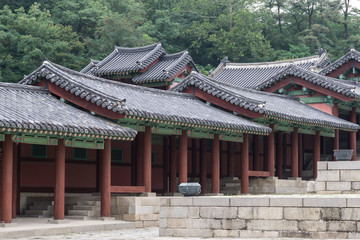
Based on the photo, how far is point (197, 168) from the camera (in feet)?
111

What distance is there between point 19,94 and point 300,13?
204 ft

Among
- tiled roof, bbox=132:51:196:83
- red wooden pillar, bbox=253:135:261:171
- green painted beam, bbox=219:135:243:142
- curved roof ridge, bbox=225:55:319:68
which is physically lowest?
red wooden pillar, bbox=253:135:261:171

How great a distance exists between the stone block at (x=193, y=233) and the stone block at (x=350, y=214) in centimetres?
376

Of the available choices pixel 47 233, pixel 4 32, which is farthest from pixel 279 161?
pixel 4 32

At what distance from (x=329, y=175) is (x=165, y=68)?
22.5 meters

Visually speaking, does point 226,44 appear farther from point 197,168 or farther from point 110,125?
point 110,125

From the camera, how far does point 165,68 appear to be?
4597cm

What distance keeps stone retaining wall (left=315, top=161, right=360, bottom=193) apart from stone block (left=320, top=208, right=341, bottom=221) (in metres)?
6.76

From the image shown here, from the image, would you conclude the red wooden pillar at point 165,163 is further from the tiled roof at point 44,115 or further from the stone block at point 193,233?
the stone block at point 193,233

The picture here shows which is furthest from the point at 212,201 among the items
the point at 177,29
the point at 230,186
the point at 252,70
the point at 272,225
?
the point at 177,29

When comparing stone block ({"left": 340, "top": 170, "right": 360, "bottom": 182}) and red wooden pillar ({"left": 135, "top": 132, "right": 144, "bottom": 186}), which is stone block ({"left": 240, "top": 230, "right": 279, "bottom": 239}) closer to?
stone block ({"left": 340, "top": 170, "right": 360, "bottom": 182})

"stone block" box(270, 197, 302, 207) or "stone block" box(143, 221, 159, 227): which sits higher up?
"stone block" box(270, 197, 302, 207)

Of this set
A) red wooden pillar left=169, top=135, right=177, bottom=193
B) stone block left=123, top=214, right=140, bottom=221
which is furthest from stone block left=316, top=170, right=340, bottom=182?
red wooden pillar left=169, top=135, right=177, bottom=193

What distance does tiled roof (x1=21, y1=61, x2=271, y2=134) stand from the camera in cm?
2536
